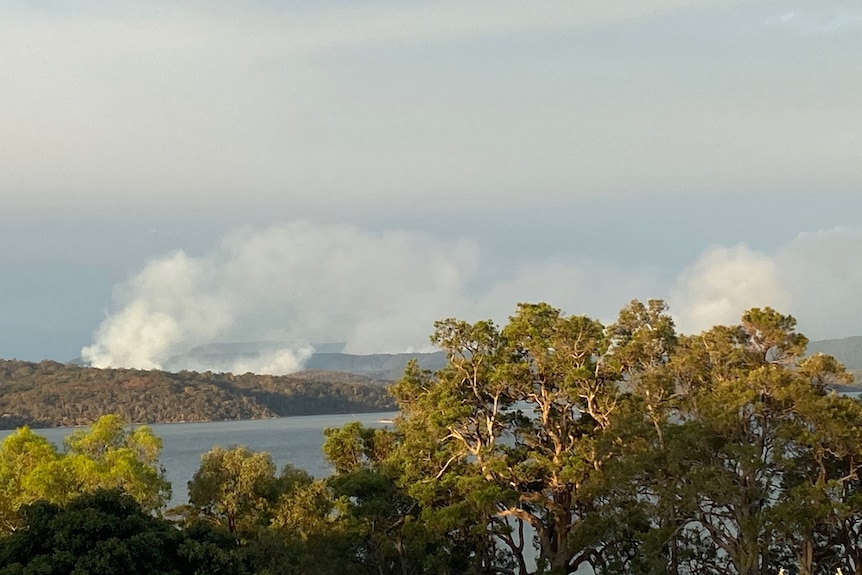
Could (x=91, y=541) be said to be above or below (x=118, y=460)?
below

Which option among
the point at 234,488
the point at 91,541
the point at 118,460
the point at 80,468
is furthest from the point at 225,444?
the point at 91,541

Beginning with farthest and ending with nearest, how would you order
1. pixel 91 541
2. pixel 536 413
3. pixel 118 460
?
pixel 536 413 < pixel 118 460 < pixel 91 541

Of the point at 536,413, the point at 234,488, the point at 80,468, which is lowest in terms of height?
the point at 234,488

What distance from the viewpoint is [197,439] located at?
149m

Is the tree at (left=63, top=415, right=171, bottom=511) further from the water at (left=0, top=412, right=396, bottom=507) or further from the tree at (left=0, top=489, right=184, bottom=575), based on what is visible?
the water at (left=0, top=412, right=396, bottom=507)

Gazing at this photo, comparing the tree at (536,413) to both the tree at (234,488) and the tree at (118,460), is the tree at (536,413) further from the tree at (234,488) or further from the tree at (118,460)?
the tree at (118,460)

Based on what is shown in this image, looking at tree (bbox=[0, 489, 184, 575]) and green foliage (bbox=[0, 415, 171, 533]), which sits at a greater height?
green foliage (bbox=[0, 415, 171, 533])

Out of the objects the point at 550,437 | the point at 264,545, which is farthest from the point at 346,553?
the point at 550,437

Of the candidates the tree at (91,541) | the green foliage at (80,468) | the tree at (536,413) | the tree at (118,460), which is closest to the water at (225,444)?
the tree at (118,460)

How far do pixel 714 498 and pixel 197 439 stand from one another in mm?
128836

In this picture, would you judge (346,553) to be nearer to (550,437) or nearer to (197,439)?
(550,437)

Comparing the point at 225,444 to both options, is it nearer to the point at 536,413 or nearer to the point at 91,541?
the point at 536,413

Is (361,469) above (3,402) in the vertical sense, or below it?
below

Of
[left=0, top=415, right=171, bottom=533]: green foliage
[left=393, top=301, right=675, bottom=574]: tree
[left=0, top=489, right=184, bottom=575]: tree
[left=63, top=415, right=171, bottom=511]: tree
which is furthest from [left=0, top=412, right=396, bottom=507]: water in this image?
[left=0, top=489, right=184, bottom=575]: tree
